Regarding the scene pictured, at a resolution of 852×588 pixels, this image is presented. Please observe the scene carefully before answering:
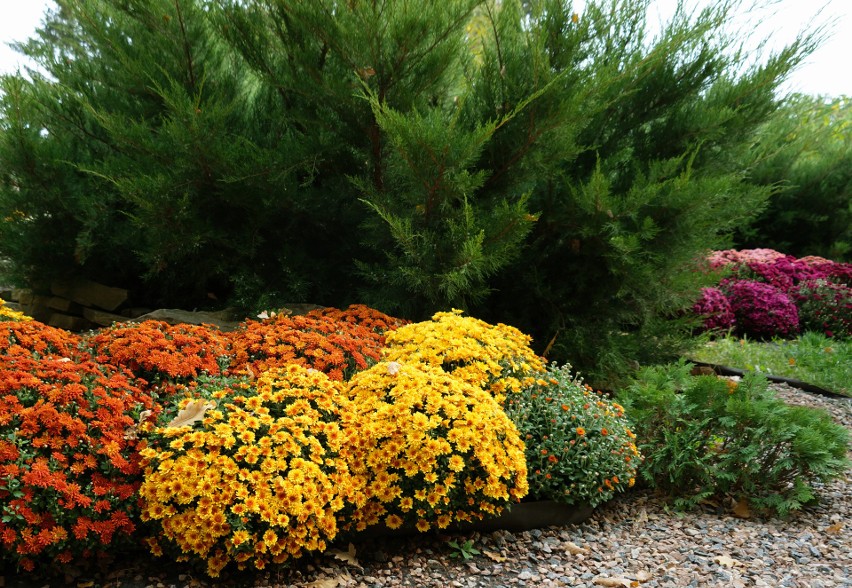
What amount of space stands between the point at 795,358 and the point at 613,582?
15.9ft

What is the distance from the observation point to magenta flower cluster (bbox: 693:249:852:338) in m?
7.37

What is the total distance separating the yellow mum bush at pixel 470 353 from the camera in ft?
10.6

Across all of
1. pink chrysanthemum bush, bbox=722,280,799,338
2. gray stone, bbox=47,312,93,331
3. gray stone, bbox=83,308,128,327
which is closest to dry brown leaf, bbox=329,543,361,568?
gray stone, bbox=83,308,128,327

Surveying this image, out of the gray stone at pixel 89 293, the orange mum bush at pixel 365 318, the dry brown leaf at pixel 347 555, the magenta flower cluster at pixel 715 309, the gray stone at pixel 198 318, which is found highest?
the magenta flower cluster at pixel 715 309

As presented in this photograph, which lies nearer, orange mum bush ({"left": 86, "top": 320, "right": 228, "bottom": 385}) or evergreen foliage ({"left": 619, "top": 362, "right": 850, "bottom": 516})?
orange mum bush ({"left": 86, "top": 320, "right": 228, "bottom": 385})

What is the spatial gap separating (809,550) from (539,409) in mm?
1269

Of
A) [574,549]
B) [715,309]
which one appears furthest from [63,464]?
[715,309]

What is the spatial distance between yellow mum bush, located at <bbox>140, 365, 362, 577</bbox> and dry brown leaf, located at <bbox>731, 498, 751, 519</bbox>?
6.26 feet

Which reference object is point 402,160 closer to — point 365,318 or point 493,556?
point 365,318

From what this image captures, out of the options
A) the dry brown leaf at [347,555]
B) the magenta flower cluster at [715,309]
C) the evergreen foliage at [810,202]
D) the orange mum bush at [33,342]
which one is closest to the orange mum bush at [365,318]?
the orange mum bush at [33,342]

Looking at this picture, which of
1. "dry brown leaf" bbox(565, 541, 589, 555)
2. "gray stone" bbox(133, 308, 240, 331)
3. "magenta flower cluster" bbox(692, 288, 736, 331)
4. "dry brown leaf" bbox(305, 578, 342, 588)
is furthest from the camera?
"magenta flower cluster" bbox(692, 288, 736, 331)

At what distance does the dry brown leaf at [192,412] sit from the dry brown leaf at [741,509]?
2.48m

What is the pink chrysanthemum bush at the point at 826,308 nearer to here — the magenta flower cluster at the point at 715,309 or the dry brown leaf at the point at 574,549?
the magenta flower cluster at the point at 715,309

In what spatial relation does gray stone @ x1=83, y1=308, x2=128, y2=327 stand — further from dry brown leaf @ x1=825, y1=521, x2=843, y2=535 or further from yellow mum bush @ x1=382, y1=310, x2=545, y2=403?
dry brown leaf @ x1=825, y1=521, x2=843, y2=535
